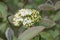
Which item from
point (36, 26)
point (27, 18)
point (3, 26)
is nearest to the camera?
point (36, 26)

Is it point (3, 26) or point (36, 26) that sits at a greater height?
point (36, 26)

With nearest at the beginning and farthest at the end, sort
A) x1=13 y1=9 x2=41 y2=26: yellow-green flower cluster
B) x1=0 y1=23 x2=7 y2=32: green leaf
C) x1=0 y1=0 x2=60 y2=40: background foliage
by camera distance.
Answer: x1=0 y1=0 x2=60 y2=40: background foliage, x1=13 y1=9 x2=41 y2=26: yellow-green flower cluster, x1=0 y1=23 x2=7 y2=32: green leaf

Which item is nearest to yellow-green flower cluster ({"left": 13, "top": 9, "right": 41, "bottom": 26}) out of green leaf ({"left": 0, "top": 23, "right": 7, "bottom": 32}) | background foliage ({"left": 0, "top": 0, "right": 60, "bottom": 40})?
background foliage ({"left": 0, "top": 0, "right": 60, "bottom": 40})

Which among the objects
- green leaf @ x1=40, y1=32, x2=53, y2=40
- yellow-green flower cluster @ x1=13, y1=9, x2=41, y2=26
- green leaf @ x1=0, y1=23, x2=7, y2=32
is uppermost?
yellow-green flower cluster @ x1=13, y1=9, x2=41, y2=26

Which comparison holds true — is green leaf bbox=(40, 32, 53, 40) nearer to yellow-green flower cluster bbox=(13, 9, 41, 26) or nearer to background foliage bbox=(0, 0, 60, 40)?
background foliage bbox=(0, 0, 60, 40)

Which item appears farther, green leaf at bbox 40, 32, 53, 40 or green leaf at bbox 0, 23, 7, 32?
green leaf at bbox 0, 23, 7, 32

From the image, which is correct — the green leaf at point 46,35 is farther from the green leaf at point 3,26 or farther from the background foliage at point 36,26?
the green leaf at point 3,26

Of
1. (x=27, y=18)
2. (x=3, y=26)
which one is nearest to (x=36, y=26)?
(x=27, y=18)

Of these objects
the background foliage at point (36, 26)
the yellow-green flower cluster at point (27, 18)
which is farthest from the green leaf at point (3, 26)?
the yellow-green flower cluster at point (27, 18)

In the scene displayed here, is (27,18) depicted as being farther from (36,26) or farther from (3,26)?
(3,26)

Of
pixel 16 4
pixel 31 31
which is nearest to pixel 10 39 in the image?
pixel 31 31
